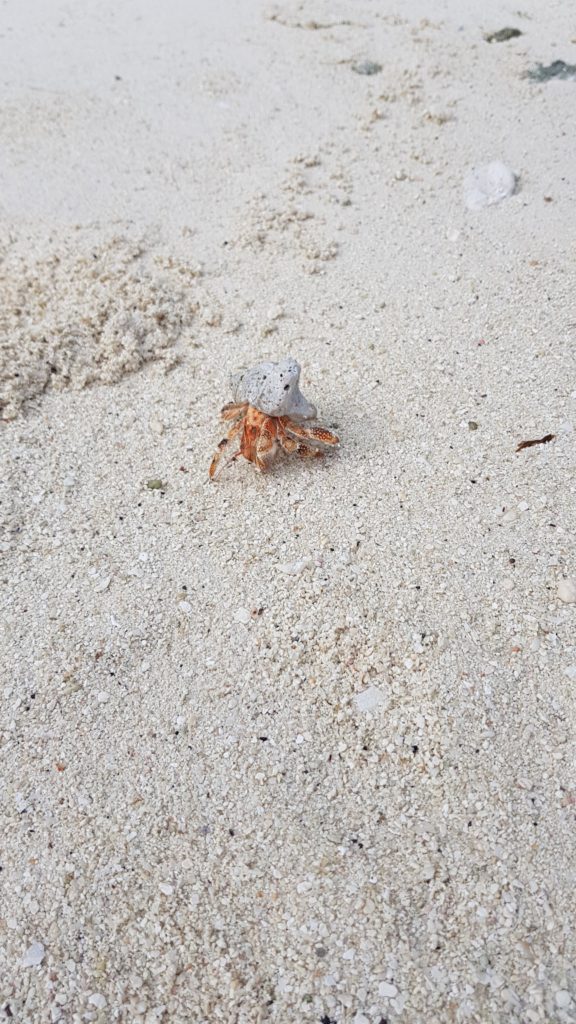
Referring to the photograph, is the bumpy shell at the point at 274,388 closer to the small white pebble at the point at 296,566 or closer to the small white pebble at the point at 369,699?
the small white pebble at the point at 296,566

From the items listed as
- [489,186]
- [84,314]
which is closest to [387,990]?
[84,314]

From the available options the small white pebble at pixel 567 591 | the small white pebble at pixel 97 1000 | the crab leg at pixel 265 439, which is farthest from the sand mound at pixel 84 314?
the small white pebble at pixel 97 1000

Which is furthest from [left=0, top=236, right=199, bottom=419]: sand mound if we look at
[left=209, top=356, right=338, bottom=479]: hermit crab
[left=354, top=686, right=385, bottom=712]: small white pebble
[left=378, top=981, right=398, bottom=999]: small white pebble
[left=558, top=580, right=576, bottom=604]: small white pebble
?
[left=378, top=981, right=398, bottom=999]: small white pebble

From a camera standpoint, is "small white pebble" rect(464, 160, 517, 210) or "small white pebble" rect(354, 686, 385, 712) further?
"small white pebble" rect(464, 160, 517, 210)

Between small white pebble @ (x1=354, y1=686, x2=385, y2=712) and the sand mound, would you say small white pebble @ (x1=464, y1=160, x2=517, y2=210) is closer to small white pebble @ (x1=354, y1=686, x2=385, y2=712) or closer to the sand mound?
the sand mound

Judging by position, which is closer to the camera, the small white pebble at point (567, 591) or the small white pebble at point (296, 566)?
the small white pebble at point (567, 591)

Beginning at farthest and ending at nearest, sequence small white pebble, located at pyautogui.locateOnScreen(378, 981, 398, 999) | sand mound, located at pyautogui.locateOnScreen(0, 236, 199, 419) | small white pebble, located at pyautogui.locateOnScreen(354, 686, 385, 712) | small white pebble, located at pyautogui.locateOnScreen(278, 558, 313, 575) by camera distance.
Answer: sand mound, located at pyautogui.locateOnScreen(0, 236, 199, 419)
small white pebble, located at pyautogui.locateOnScreen(278, 558, 313, 575)
small white pebble, located at pyautogui.locateOnScreen(354, 686, 385, 712)
small white pebble, located at pyautogui.locateOnScreen(378, 981, 398, 999)
